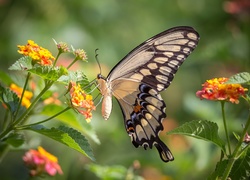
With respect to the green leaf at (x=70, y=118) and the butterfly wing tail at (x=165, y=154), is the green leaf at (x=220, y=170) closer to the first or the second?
the butterfly wing tail at (x=165, y=154)

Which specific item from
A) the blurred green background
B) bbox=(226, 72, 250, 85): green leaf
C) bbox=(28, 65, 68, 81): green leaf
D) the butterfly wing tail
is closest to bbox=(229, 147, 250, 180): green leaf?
bbox=(226, 72, 250, 85): green leaf

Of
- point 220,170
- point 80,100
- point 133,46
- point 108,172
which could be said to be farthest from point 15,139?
point 133,46

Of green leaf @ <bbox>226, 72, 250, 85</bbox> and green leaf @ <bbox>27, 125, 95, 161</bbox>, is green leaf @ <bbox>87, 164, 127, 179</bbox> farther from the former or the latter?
green leaf @ <bbox>226, 72, 250, 85</bbox>

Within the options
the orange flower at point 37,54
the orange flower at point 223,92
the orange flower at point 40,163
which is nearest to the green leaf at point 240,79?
the orange flower at point 223,92

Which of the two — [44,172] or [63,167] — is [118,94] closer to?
[44,172]

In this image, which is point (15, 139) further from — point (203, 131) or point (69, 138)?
point (203, 131)

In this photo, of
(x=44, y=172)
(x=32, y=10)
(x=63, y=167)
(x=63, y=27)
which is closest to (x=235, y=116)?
(x=63, y=167)
